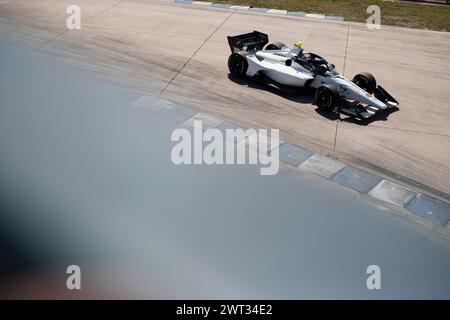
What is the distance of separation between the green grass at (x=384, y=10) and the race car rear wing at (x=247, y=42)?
662 cm

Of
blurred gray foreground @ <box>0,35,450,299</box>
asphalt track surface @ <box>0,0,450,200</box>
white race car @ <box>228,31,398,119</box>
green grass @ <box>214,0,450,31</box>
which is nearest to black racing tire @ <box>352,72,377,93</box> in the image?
white race car @ <box>228,31,398,119</box>

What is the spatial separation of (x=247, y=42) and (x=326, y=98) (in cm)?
341

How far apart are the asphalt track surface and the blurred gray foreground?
189cm

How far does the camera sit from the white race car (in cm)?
1291

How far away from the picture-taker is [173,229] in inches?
361

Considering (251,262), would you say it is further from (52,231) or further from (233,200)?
(52,231)

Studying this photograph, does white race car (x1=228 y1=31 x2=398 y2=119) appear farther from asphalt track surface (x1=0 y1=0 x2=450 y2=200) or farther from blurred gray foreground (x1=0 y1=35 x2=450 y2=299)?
blurred gray foreground (x1=0 y1=35 x2=450 y2=299)

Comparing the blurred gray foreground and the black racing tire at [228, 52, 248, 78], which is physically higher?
the black racing tire at [228, 52, 248, 78]

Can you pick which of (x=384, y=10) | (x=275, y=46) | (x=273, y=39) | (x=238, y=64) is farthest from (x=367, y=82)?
(x=384, y=10)

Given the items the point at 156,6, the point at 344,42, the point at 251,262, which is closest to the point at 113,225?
the point at 251,262

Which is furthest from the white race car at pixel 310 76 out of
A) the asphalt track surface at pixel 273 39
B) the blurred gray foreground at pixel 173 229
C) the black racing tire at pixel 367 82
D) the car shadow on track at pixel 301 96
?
the blurred gray foreground at pixel 173 229

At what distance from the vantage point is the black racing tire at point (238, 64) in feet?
47.6

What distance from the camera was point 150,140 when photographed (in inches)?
466
